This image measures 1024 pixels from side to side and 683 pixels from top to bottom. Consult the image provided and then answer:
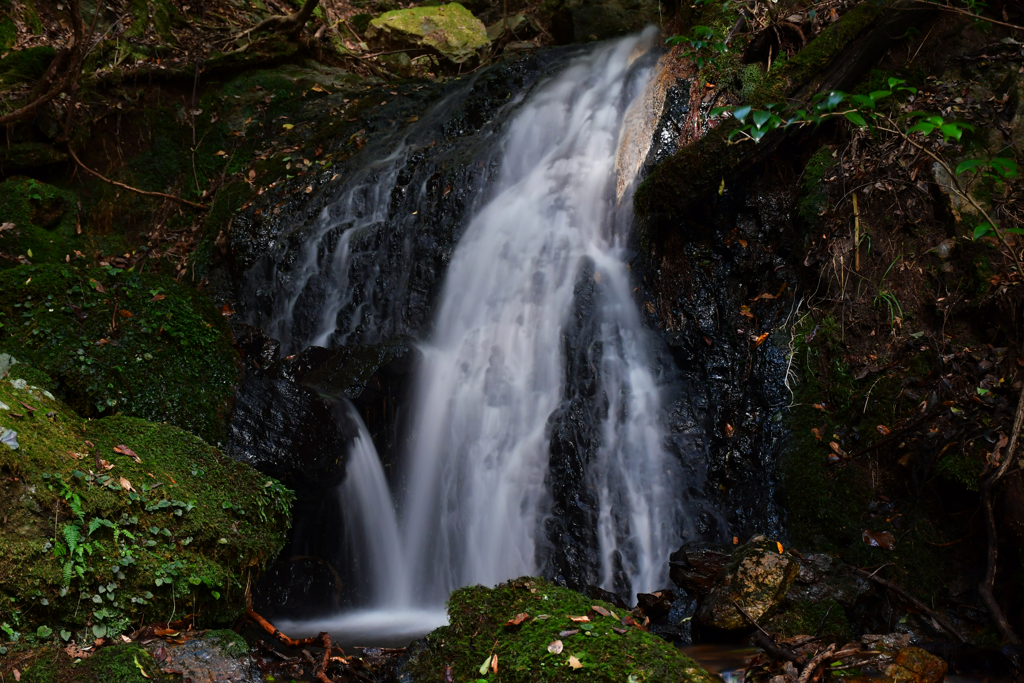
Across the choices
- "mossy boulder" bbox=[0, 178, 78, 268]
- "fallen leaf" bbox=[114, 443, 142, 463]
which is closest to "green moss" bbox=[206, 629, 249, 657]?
"fallen leaf" bbox=[114, 443, 142, 463]

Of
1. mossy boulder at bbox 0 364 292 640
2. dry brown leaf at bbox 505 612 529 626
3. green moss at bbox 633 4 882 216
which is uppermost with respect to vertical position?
green moss at bbox 633 4 882 216

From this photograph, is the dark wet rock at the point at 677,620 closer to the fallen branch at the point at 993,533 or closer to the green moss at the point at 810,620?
the green moss at the point at 810,620

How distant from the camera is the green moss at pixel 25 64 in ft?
26.7

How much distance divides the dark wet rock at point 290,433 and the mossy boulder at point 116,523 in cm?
75

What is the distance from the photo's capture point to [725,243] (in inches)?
236

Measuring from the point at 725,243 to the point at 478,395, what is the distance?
2656 millimetres

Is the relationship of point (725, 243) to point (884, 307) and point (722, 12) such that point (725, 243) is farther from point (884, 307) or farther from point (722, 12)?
point (722, 12)

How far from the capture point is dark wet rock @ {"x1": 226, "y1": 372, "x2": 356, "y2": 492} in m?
5.28

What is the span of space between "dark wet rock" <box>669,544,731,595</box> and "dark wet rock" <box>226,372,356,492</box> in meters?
2.76

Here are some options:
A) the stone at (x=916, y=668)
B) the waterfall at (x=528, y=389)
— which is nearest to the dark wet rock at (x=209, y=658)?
the waterfall at (x=528, y=389)

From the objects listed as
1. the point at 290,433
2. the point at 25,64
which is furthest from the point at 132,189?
A: the point at 290,433

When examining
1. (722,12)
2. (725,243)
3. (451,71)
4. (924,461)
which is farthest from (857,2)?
(451,71)

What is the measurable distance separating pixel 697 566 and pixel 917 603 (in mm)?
1281

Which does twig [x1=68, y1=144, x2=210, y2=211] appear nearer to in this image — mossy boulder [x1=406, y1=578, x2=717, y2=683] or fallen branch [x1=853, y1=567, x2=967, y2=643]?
mossy boulder [x1=406, y1=578, x2=717, y2=683]
